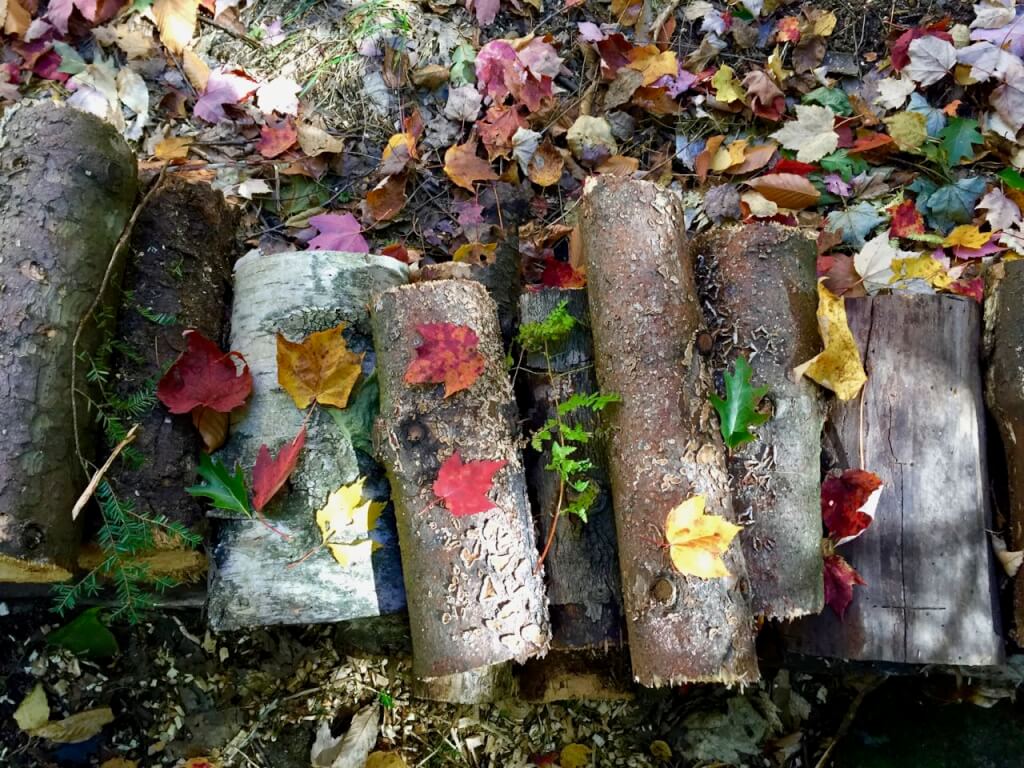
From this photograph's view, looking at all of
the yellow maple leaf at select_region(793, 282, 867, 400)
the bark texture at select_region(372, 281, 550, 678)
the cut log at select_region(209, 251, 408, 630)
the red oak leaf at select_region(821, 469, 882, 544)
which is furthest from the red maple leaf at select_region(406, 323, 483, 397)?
the red oak leaf at select_region(821, 469, 882, 544)

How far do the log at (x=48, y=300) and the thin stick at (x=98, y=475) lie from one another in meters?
0.04

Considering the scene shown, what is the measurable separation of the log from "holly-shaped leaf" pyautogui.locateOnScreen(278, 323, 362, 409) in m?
0.55

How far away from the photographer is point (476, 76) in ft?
11.2

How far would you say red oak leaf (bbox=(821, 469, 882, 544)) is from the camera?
213 centimetres

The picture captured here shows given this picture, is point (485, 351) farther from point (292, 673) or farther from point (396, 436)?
point (292, 673)

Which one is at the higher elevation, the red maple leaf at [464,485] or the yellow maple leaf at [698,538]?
the red maple leaf at [464,485]

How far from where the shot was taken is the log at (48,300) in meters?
1.92

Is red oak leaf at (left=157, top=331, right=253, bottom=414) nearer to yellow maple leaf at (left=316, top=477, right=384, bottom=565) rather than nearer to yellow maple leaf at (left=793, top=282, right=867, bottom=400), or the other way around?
yellow maple leaf at (left=316, top=477, right=384, bottom=565)

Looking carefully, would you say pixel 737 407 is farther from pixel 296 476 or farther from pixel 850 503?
pixel 296 476

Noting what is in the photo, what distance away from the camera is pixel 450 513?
6.54 feet

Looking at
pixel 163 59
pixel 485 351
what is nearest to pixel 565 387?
pixel 485 351

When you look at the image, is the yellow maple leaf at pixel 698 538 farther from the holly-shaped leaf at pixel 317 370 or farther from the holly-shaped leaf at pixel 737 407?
the holly-shaped leaf at pixel 317 370

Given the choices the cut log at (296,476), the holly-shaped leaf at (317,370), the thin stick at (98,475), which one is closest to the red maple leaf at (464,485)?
the cut log at (296,476)

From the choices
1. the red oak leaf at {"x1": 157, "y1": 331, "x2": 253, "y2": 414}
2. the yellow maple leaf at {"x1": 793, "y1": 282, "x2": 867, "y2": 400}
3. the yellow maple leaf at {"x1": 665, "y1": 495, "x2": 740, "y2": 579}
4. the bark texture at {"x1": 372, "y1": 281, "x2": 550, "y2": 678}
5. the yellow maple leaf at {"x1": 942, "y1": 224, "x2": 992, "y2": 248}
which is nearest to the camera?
the yellow maple leaf at {"x1": 665, "y1": 495, "x2": 740, "y2": 579}
